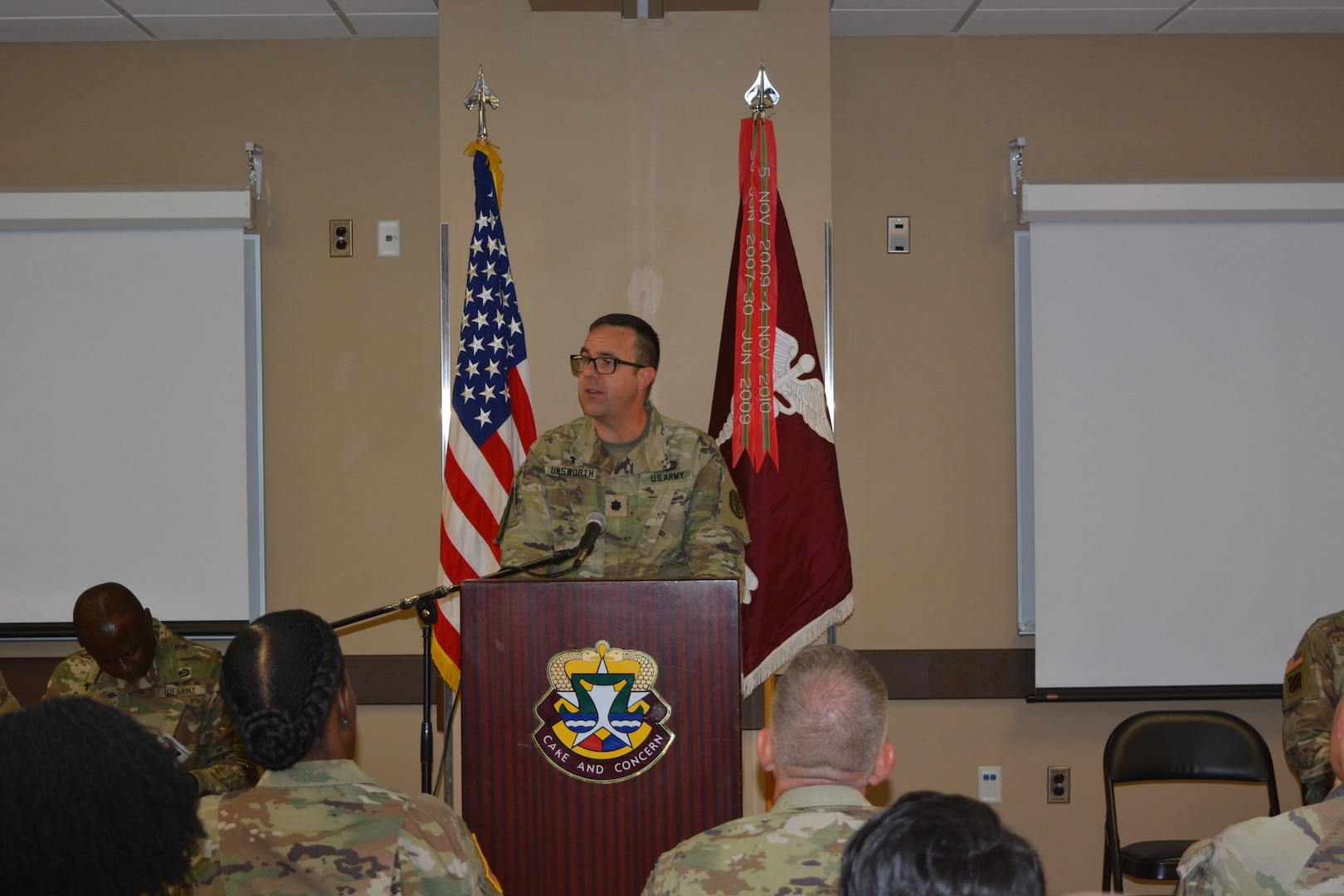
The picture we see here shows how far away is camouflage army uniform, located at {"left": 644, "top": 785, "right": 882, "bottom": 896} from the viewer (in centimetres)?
147

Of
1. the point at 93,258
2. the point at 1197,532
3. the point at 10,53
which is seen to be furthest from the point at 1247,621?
the point at 10,53

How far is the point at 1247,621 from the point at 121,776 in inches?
171

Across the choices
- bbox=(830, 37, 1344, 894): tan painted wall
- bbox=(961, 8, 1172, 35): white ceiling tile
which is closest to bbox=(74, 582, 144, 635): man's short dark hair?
bbox=(830, 37, 1344, 894): tan painted wall

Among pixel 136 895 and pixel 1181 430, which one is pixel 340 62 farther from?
pixel 136 895

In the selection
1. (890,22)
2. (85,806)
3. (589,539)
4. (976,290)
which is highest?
(890,22)

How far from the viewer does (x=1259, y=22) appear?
445cm

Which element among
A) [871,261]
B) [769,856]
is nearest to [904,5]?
[871,261]

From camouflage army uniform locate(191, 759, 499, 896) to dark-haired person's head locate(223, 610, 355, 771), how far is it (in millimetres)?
55

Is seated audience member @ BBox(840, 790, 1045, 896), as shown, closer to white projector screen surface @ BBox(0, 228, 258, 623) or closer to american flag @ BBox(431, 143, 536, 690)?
american flag @ BBox(431, 143, 536, 690)

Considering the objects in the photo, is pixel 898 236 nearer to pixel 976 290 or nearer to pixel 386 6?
pixel 976 290

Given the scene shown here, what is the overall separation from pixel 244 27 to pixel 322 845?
12.8 ft

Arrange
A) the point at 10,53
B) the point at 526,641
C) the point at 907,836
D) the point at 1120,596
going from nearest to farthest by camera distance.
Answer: the point at 907,836 < the point at 526,641 < the point at 1120,596 < the point at 10,53

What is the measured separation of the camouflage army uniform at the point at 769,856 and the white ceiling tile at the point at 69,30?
168 inches

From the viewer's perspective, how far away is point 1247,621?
430 centimetres
